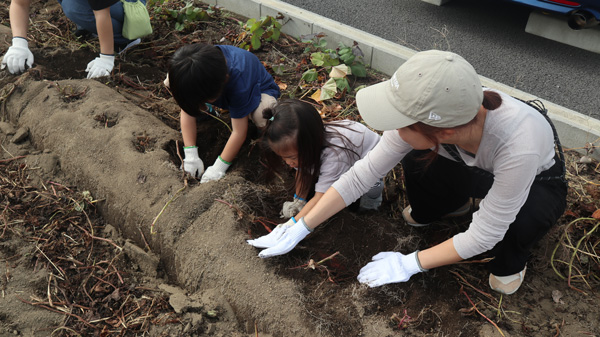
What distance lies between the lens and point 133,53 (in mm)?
3512

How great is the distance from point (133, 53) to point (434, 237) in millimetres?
2627

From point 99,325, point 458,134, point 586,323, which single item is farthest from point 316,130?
point 586,323

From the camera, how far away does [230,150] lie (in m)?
2.54

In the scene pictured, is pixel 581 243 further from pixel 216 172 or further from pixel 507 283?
pixel 216 172

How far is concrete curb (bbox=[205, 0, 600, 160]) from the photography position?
9.21 feet

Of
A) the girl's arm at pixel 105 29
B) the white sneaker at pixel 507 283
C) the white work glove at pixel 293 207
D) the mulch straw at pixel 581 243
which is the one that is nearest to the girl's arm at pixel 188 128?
the white work glove at pixel 293 207

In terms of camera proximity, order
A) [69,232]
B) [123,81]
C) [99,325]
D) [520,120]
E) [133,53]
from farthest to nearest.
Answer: [133,53] < [123,81] < [69,232] < [99,325] < [520,120]

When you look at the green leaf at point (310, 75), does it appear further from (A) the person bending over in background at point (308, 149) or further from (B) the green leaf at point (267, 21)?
(A) the person bending over in background at point (308, 149)

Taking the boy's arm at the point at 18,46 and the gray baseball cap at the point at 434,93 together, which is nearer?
the gray baseball cap at the point at 434,93

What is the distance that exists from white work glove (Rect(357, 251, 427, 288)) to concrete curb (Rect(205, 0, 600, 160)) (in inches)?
62.9

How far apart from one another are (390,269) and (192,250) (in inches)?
34.8

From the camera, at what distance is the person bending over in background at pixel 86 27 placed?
3.00m

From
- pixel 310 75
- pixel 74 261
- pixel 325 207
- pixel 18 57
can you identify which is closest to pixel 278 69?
pixel 310 75

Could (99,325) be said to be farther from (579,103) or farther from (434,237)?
(579,103)
